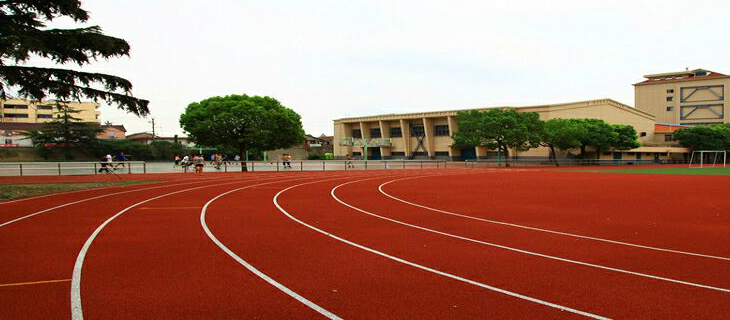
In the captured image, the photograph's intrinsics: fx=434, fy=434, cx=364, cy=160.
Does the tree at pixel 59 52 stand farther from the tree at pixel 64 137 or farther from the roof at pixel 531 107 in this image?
the roof at pixel 531 107

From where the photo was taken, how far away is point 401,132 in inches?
3273

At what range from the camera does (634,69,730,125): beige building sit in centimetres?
8794

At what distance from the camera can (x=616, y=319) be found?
4.30m

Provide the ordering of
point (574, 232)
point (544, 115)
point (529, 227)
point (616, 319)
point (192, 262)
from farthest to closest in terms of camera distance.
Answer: point (544, 115) < point (529, 227) < point (574, 232) < point (192, 262) < point (616, 319)

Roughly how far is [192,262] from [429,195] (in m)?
11.0

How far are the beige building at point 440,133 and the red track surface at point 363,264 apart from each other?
5184cm

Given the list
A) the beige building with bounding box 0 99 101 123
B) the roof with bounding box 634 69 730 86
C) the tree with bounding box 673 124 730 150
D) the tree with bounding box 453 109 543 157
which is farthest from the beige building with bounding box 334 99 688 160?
the beige building with bounding box 0 99 101 123

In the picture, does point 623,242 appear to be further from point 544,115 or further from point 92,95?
point 544,115

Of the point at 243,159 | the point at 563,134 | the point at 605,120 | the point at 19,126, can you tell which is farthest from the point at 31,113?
the point at 605,120

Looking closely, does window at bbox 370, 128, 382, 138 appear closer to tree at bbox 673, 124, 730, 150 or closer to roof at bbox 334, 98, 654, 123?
roof at bbox 334, 98, 654, 123

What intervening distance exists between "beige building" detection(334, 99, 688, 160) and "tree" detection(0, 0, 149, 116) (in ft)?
157

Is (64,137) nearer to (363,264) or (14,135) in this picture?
(14,135)

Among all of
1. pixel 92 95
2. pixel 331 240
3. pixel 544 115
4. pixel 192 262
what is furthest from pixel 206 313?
pixel 544 115

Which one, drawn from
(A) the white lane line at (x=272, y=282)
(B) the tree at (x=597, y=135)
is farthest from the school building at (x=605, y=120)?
(A) the white lane line at (x=272, y=282)
